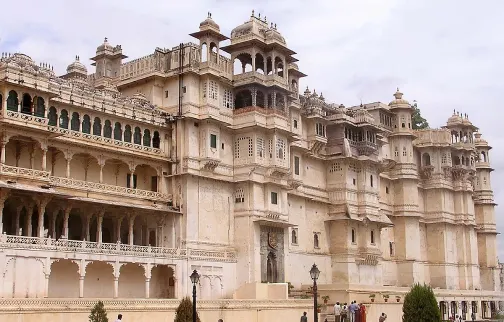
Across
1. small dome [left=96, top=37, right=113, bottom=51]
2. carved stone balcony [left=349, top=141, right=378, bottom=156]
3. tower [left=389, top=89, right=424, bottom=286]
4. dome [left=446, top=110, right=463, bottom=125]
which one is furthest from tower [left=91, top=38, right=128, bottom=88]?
dome [left=446, top=110, right=463, bottom=125]

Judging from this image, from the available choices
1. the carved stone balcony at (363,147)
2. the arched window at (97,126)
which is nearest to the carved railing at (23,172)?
the arched window at (97,126)

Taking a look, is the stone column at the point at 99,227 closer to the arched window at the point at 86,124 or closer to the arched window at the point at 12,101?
the arched window at the point at 86,124

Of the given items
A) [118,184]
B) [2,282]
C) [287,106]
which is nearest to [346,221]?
[287,106]

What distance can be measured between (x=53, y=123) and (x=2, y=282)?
31.0ft

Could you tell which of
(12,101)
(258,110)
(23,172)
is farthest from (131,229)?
(258,110)

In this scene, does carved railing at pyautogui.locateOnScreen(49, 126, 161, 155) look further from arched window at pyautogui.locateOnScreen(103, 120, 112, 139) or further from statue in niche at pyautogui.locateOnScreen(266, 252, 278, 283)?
statue in niche at pyautogui.locateOnScreen(266, 252, 278, 283)

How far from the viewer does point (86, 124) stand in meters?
39.1

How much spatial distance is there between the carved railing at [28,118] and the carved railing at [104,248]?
227 inches

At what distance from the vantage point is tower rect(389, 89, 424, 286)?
209 feet

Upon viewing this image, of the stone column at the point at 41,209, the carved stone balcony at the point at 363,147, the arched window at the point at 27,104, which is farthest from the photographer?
the carved stone balcony at the point at 363,147

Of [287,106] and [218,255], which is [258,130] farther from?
[218,255]

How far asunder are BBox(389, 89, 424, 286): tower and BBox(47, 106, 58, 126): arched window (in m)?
35.8

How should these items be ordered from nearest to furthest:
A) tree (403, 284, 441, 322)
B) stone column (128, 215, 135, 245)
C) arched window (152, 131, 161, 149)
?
tree (403, 284, 441, 322)
stone column (128, 215, 135, 245)
arched window (152, 131, 161, 149)

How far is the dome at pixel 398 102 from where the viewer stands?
2589 inches
